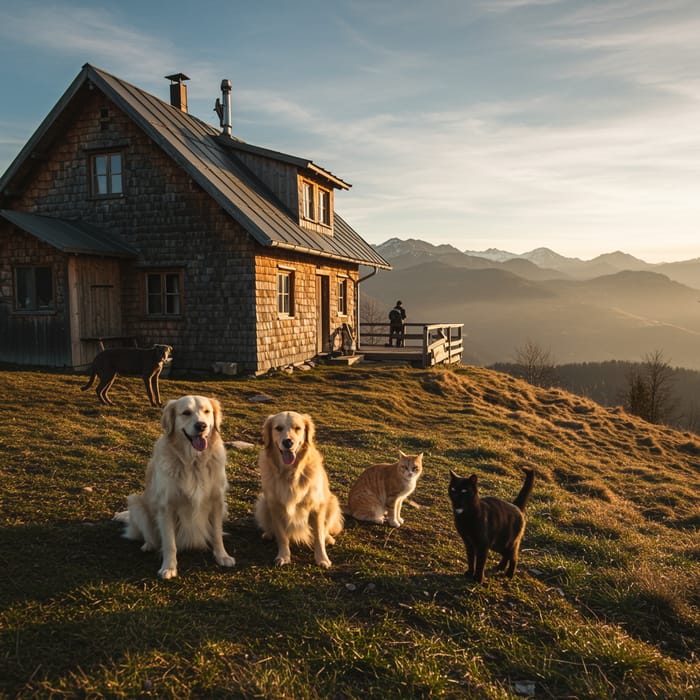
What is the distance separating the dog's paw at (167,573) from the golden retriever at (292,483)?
0.88 metres

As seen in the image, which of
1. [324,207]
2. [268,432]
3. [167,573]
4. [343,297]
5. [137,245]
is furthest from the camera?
[343,297]

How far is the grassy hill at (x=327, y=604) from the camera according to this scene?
3289mm

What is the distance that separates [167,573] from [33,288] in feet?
50.0

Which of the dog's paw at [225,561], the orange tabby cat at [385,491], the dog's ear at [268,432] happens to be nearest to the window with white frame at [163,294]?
the orange tabby cat at [385,491]

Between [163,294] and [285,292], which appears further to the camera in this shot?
[285,292]

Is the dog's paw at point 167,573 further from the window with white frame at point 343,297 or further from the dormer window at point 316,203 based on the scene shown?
the window with white frame at point 343,297

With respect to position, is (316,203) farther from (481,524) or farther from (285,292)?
(481,524)

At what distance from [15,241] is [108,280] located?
2.85 m

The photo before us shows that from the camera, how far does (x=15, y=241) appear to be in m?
16.5

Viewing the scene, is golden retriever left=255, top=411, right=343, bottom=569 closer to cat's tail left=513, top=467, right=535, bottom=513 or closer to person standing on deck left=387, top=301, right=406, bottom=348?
cat's tail left=513, top=467, right=535, bottom=513

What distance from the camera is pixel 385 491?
607 cm

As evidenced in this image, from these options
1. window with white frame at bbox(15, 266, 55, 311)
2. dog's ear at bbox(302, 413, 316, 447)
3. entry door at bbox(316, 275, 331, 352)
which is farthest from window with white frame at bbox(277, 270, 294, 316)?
dog's ear at bbox(302, 413, 316, 447)

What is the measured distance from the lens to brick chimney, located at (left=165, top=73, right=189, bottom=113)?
2128cm

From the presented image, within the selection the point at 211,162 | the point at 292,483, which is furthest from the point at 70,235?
the point at 292,483
